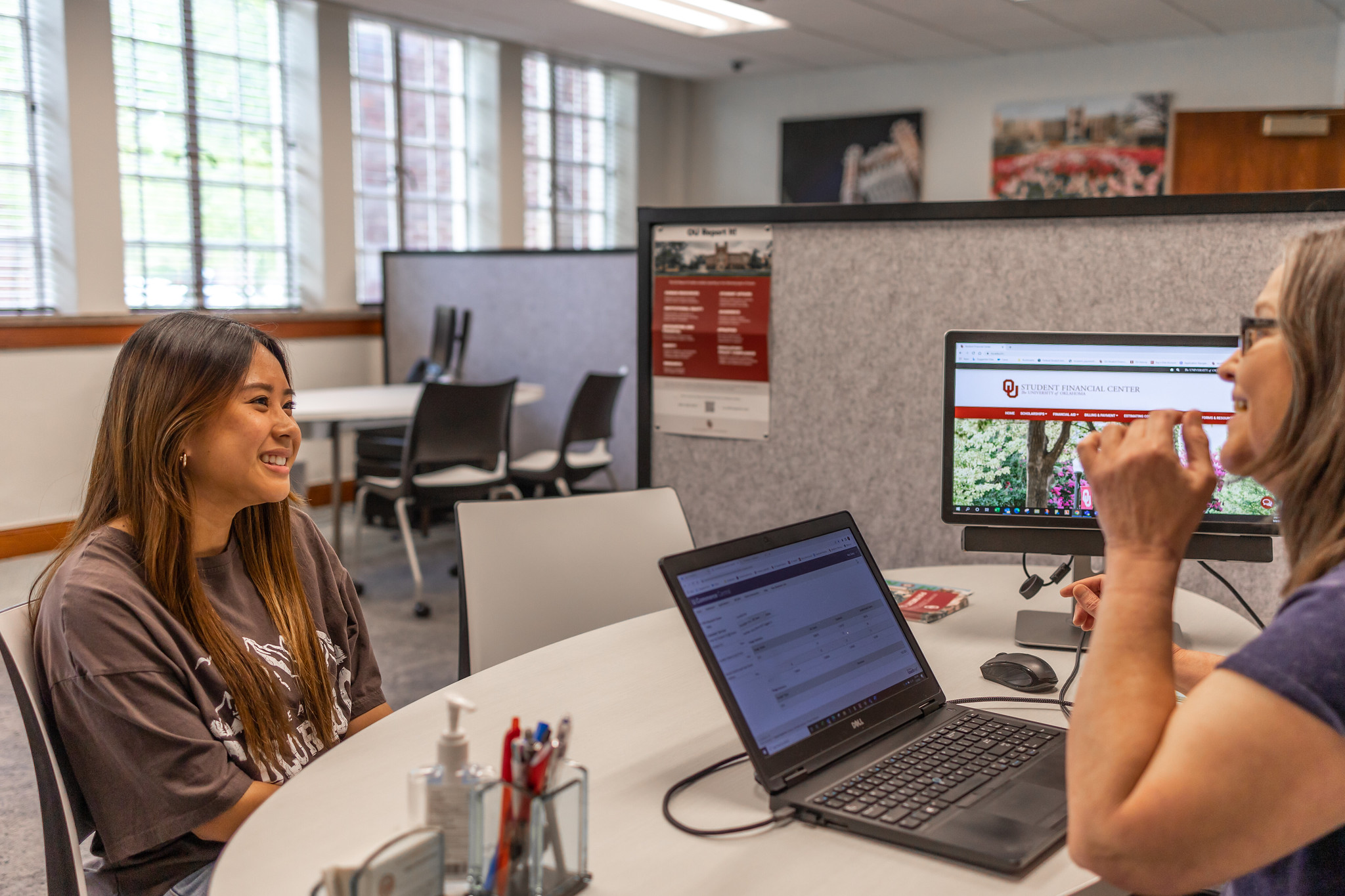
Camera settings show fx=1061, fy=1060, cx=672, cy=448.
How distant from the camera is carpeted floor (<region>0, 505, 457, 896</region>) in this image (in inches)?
81.6

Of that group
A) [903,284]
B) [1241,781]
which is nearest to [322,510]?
[903,284]

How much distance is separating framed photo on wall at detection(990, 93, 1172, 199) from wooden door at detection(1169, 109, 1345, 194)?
19.5 inches

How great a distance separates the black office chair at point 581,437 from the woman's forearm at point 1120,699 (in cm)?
338

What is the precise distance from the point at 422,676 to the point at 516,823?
240 cm

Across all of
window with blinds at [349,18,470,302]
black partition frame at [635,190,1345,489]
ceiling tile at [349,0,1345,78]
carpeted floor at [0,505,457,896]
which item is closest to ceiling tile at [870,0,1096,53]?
ceiling tile at [349,0,1345,78]

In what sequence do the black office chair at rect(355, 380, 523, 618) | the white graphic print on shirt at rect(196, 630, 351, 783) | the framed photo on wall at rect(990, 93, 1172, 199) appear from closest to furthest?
the white graphic print on shirt at rect(196, 630, 351, 783) → the black office chair at rect(355, 380, 523, 618) → the framed photo on wall at rect(990, 93, 1172, 199)

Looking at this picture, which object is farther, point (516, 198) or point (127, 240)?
point (516, 198)

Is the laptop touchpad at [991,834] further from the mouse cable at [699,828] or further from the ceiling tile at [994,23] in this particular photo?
the ceiling tile at [994,23]

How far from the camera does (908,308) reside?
1.84 metres

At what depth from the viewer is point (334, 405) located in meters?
3.91

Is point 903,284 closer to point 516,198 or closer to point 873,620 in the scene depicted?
point 873,620

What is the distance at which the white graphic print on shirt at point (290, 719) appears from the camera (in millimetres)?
1099

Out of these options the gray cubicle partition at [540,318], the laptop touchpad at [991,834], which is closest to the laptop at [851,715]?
the laptop touchpad at [991,834]

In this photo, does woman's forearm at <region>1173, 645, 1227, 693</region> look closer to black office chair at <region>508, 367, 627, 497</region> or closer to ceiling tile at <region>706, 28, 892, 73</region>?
black office chair at <region>508, 367, 627, 497</region>
